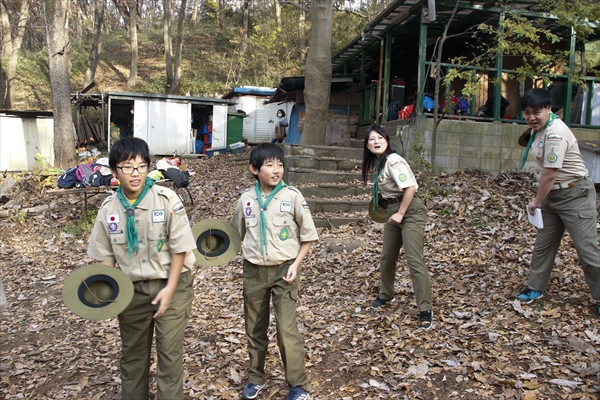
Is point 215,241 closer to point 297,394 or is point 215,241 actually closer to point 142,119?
point 297,394

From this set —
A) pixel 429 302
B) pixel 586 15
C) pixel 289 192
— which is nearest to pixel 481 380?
pixel 429 302

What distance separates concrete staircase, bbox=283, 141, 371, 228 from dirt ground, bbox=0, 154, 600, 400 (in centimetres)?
76

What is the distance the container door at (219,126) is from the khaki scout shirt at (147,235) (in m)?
18.6

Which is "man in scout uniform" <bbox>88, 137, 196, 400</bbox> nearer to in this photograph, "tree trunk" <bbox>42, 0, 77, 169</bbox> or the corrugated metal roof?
the corrugated metal roof

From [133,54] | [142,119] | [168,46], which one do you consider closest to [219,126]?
[142,119]

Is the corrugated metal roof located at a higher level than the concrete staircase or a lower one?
higher

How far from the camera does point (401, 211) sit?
4.37 metres

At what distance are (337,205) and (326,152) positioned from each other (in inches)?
104

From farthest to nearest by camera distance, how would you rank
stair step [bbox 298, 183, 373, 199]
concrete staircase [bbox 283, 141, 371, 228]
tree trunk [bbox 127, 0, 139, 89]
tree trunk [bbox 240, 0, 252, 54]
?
tree trunk [bbox 240, 0, 252, 54] → tree trunk [bbox 127, 0, 139, 89] → stair step [bbox 298, 183, 373, 199] → concrete staircase [bbox 283, 141, 371, 228]

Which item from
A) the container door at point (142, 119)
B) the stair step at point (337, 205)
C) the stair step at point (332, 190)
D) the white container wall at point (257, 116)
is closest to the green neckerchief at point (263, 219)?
the stair step at point (337, 205)

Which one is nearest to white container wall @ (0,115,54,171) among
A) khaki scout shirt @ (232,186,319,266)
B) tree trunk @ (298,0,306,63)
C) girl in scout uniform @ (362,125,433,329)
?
girl in scout uniform @ (362,125,433,329)

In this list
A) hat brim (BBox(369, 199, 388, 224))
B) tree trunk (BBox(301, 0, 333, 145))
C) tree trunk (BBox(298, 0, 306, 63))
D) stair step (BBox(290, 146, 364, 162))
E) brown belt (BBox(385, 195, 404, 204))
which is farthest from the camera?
tree trunk (BBox(298, 0, 306, 63))

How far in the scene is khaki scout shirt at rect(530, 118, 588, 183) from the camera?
409 cm

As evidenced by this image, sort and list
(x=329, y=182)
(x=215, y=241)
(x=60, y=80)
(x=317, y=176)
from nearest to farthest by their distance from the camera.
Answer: (x=215, y=241) < (x=317, y=176) < (x=329, y=182) < (x=60, y=80)
